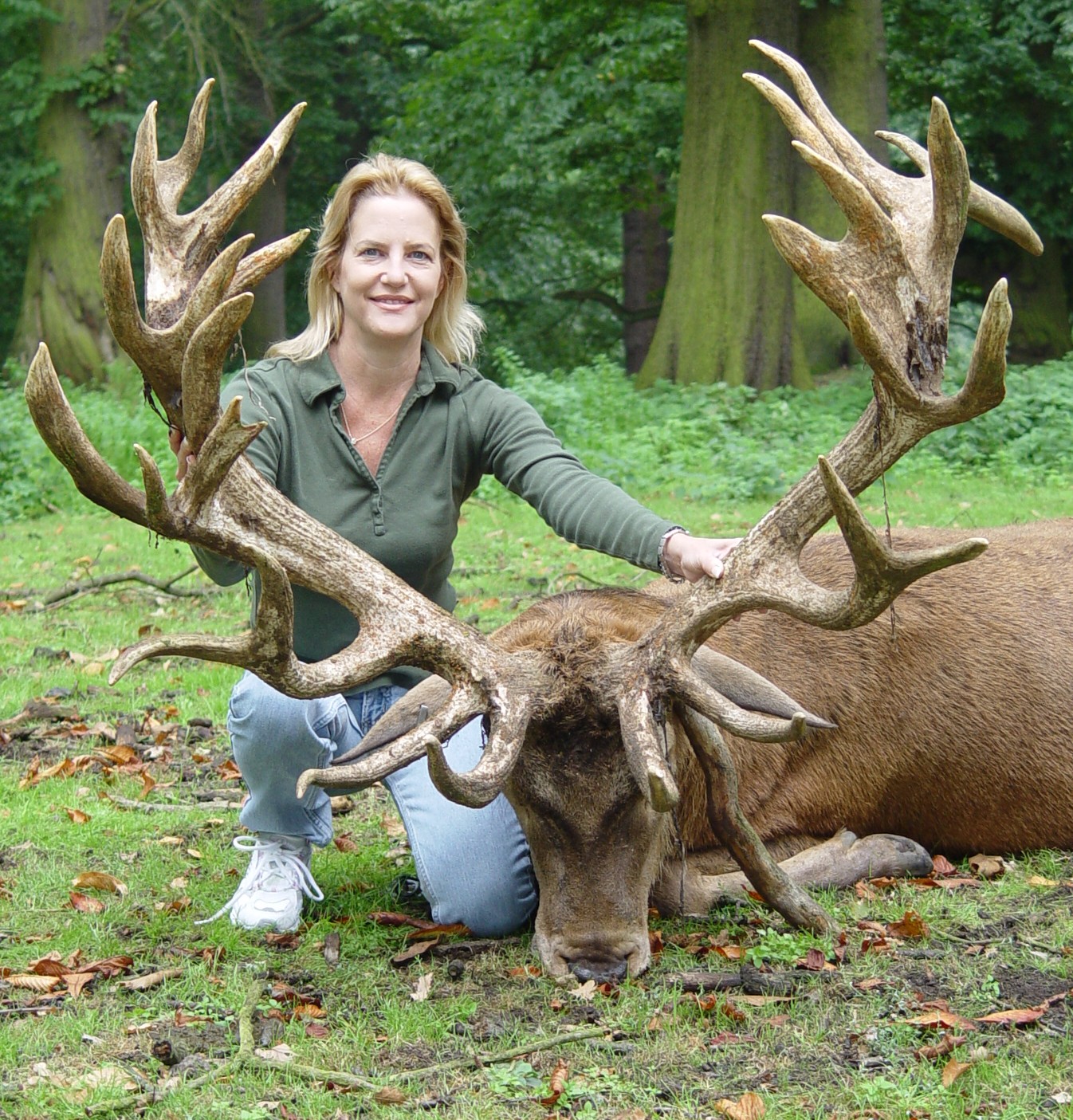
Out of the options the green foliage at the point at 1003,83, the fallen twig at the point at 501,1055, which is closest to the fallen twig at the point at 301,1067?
the fallen twig at the point at 501,1055

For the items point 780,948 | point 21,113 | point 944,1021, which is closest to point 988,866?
point 780,948

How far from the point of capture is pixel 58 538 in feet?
41.5

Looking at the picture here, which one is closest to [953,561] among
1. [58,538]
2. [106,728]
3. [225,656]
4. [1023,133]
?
[225,656]

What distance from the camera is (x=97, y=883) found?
5.15 metres

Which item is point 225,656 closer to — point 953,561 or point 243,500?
point 243,500

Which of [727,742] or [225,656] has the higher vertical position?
[225,656]

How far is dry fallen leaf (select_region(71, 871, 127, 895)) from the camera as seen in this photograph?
5.13 m

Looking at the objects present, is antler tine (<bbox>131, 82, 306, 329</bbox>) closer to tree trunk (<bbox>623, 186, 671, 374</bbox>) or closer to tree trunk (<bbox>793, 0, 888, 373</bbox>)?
tree trunk (<bbox>793, 0, 888, 373</bbox>)

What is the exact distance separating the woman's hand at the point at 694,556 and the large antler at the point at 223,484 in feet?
1.99

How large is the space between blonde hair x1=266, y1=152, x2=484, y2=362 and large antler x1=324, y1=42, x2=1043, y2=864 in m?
1.30

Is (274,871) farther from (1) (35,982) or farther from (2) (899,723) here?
(2) (899,723)

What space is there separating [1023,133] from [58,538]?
1403 cm

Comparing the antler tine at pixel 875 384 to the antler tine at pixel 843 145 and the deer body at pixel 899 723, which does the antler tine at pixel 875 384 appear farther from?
the deer body at pixel 899 723

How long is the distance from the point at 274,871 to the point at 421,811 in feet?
1.72
